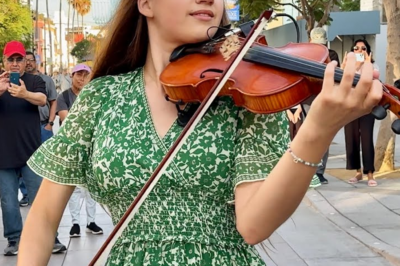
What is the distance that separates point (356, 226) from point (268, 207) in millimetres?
5845

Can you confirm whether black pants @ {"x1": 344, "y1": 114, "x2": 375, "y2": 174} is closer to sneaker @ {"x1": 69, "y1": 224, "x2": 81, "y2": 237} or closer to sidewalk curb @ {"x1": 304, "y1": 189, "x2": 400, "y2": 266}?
sidewalk curb @ {"x1": 304, "y1": 189, "x2": 400, "y2": 266}

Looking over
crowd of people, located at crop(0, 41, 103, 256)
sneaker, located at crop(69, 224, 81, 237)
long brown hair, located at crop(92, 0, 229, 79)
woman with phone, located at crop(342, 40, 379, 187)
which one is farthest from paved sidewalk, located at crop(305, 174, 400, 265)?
long brown hair, located at crop(92, 0, 229, 79)

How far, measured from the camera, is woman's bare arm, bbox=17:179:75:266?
197 cm

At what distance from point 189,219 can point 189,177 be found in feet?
0.37

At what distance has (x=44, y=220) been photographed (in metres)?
1.99

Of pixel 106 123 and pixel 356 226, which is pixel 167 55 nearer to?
pixel 106 123

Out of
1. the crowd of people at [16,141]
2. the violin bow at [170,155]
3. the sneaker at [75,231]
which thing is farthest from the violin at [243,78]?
the sneaker at [75,231]

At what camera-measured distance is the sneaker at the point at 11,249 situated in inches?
255

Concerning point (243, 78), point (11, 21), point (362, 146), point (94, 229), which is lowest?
point (11, 21)

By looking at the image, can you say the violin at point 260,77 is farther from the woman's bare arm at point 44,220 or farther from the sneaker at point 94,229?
the sneaker at point 94,229

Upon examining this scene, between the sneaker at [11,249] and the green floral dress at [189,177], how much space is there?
4.83 meters

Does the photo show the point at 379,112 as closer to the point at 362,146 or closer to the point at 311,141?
A: the point at 311,141

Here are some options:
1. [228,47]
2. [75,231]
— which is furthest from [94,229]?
[228,47]

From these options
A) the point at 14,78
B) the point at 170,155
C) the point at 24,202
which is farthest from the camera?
the point at 24,202
